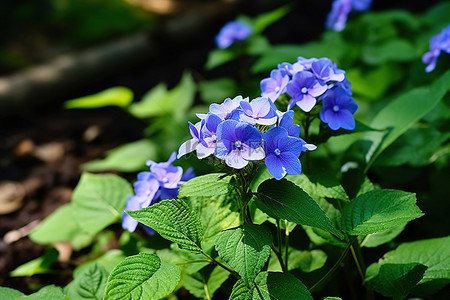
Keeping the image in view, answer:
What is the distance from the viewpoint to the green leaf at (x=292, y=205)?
102cm

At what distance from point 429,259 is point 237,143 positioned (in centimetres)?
76

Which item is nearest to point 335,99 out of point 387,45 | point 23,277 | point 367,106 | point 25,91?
point 367,106

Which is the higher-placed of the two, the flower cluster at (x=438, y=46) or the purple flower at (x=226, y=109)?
the purple flower at (x=226, y=109)

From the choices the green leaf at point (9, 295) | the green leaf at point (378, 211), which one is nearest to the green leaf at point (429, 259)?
the green leaf at point (378, 211)

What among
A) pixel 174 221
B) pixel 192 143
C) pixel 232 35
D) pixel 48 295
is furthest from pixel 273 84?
pixel 232 35

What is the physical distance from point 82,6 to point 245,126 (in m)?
3.81

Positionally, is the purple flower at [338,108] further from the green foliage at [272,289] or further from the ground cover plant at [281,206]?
the green foliage at [272,289]

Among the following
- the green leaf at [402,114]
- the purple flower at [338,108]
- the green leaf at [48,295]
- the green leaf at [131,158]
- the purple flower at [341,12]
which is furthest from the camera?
the purple flower at [341,12]

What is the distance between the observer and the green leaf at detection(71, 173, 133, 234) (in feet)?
5.23

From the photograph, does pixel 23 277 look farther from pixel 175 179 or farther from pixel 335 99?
pixel 335 99

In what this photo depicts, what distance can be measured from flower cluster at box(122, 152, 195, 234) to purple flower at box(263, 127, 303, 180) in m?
0.38

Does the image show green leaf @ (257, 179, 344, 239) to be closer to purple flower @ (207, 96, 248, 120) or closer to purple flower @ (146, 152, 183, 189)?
purple flower @ (207, 96, 248, 120)

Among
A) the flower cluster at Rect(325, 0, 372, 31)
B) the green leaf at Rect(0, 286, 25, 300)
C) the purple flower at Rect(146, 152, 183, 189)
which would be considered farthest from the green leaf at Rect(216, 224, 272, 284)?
the flower cluster at Rect(325, 0, 372, 31)

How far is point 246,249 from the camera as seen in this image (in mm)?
1018
